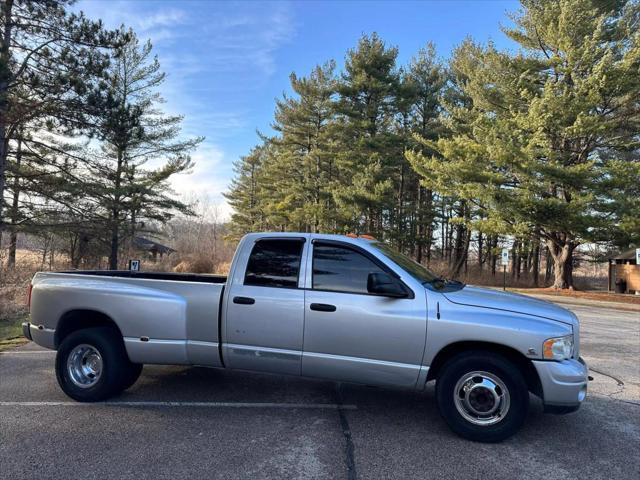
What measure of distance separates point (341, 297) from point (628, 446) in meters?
2.88

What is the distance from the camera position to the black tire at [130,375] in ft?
16.8

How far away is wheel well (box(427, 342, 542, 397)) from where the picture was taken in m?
4.10

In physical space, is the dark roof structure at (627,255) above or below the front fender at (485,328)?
above

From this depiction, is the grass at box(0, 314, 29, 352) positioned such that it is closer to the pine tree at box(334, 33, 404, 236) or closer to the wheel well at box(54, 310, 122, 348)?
the wheel well at box(54, 310, 122, 348)

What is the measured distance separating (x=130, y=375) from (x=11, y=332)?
6.27 m

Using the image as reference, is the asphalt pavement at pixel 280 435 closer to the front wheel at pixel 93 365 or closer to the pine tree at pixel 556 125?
the front wheel at pixel 93 365

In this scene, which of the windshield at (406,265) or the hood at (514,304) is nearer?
the hood at (514,304)

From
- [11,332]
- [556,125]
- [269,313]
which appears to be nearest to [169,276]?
[269,313]

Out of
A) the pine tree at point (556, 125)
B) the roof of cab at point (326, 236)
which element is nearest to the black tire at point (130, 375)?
the roof of cab at point (326, 236)

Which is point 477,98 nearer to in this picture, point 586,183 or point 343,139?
point 586,183

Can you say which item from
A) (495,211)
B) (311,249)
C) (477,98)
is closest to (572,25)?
(477,98)

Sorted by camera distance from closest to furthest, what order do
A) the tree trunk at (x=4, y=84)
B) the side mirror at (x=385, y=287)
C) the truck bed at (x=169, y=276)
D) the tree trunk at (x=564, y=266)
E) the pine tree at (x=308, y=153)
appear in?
the side mirror at (x=385, y=287) < the truck bed at (x=169, y=276) < the tree trunk at (x=4, y=84) < the tree trunk at (x=564, y=266) < the pine tree at (x=308, y=153)

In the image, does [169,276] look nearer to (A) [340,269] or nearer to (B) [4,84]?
(A) [340,269]

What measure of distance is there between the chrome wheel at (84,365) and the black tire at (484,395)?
3694mm
